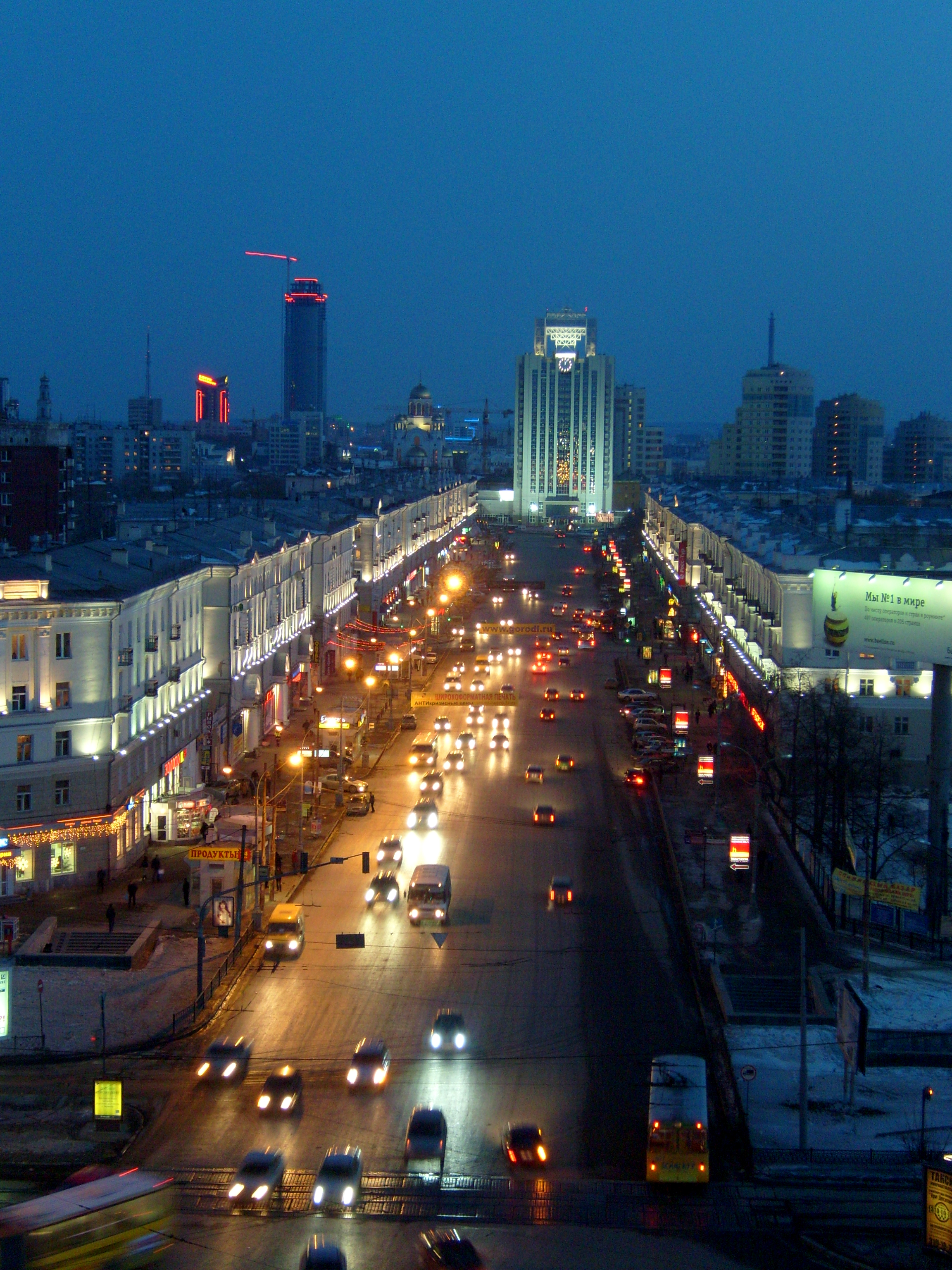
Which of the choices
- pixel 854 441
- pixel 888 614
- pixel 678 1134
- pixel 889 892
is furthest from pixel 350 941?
pixel 854 441

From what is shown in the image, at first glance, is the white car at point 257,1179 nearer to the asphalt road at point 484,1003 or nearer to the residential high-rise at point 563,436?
the asphalt road at point 484,1003

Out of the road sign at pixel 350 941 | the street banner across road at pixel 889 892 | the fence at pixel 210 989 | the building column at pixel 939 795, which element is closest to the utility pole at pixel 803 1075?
the street banner across road at pixel 889 892

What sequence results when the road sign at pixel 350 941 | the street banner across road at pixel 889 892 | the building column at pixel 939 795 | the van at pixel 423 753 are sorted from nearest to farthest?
the road sign at pixel 350 941, the street banner across road at pixel 889 892, the building column at pixel 939 795, the van at pixel 423 753

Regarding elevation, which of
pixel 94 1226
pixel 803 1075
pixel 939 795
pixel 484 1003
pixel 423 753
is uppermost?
pixel 939 795

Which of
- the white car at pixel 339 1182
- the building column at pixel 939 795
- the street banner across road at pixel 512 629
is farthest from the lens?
the street banner across road at pixel 512 629

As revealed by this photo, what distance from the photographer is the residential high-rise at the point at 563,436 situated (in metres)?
168

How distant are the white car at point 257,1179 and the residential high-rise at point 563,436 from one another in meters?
153

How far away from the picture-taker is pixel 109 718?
2836 centimetres

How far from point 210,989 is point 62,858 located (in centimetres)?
696

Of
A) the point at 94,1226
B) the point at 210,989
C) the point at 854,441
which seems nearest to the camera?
the point at 94,1226

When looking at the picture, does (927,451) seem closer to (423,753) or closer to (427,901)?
(423,753)

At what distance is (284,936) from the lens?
947 inches

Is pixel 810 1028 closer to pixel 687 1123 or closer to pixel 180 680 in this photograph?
pixel 687 1123

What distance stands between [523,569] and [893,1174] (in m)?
91.4
